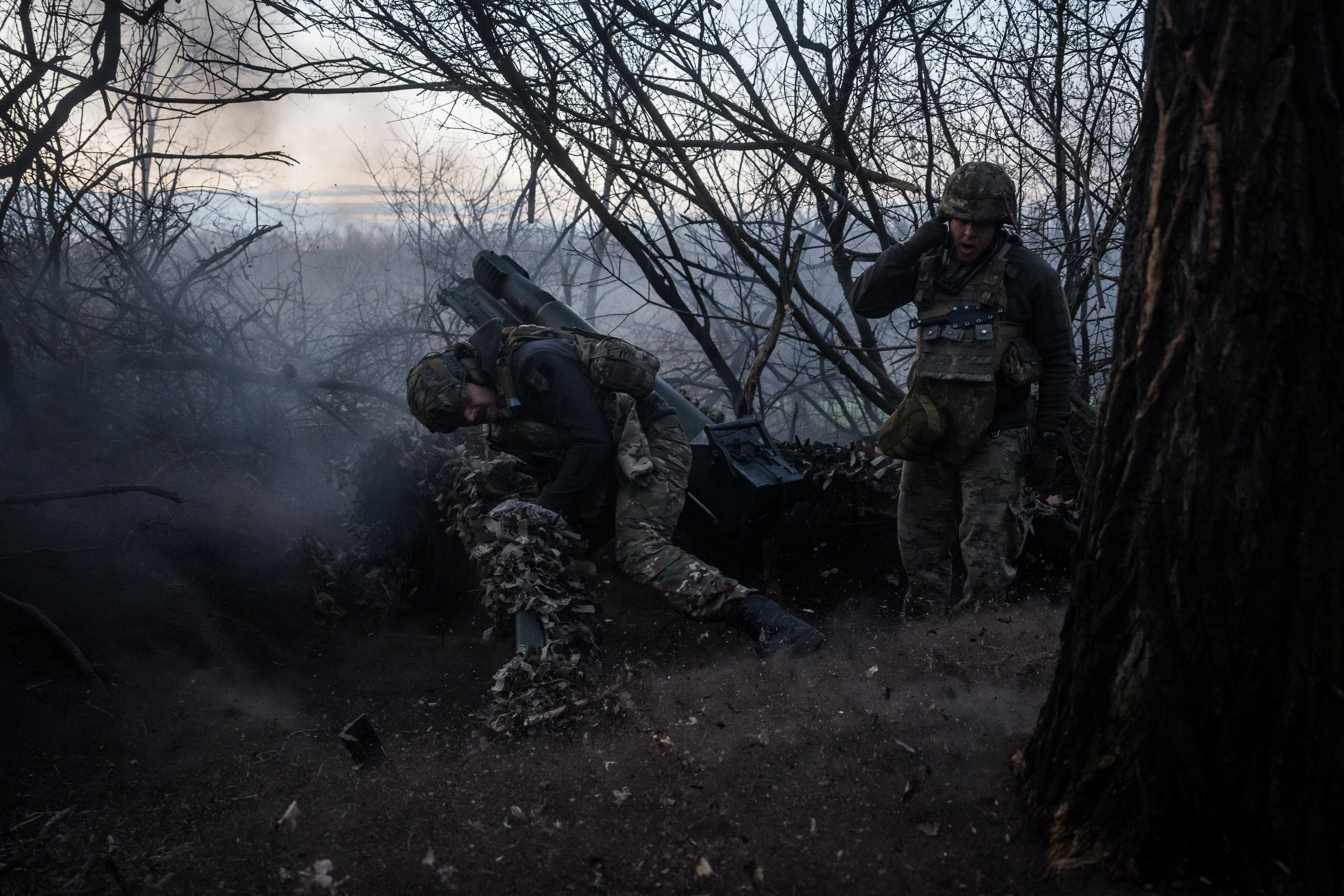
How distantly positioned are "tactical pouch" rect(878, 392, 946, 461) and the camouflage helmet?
2.44 ft

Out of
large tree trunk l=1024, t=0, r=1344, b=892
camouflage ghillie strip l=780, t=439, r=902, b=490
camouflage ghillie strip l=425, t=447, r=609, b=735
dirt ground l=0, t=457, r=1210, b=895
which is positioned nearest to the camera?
large tree trunk l=1024, t=0, r=1344, b=892

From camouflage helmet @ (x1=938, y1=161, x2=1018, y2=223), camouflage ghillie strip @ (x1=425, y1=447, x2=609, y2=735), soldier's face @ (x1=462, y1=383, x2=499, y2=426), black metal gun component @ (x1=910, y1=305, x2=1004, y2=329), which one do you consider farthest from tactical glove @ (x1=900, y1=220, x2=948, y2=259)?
soldier's face @ (x1=462, y1=383, x2=499, y2=426)

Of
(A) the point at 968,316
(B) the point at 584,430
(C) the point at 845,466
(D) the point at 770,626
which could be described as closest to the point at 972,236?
(A) the point at 968,316

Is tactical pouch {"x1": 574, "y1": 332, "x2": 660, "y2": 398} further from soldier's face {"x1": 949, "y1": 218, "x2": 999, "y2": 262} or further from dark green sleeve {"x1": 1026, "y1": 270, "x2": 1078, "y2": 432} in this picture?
dark green sleeve {"x1": 1026, "y1": 270, "x2": 1078, "y2": 432}

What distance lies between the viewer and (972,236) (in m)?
3.37

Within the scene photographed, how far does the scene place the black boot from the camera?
10.7ft

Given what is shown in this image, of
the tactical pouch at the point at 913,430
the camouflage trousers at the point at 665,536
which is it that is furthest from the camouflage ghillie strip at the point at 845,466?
the tactical pouch at the point at 913,430

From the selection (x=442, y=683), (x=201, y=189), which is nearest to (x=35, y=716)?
(x=442, y=683)

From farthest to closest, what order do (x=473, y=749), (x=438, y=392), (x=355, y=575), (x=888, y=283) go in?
(x=355, y=575) < (x=438, y=392) < (x=888, y=283) < (x=473, y=749)

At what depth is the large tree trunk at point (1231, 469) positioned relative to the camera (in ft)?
5.13

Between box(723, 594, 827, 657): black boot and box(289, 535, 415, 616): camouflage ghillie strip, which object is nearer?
box(723, 594, 827, 657): black boot

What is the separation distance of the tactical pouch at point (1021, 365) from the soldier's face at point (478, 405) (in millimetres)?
2351

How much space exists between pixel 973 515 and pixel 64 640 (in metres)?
3.77

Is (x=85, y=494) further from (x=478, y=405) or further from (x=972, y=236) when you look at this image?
(x=972, y=236)
